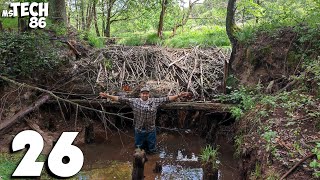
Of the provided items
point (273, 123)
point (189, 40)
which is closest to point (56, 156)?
point (273, 123)

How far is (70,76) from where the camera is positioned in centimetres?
995

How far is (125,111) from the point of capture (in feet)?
33.2

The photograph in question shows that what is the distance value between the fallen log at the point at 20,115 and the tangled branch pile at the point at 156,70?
1.76 metres

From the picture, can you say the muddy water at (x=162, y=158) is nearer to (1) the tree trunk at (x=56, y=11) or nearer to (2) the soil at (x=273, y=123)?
(2) the soil at (x=273, y=123)

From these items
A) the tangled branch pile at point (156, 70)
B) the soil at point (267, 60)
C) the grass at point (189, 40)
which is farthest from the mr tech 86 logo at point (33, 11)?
the soil at point (267, 60)

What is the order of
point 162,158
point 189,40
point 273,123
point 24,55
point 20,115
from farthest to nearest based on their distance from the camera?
point 189,40, point 24,55, point 162,158, point 20,115, point 273,123

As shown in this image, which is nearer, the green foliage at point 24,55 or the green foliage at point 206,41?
the green foliage at point 24,55

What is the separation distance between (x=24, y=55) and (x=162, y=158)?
4832mm

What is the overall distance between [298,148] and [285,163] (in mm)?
433

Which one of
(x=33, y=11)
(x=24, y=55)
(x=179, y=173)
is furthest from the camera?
(x=33, y=11)

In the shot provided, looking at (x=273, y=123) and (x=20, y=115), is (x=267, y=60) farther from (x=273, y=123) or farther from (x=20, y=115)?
(x=20, y=115)

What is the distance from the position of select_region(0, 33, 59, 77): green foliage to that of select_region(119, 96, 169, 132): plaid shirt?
3.08 m

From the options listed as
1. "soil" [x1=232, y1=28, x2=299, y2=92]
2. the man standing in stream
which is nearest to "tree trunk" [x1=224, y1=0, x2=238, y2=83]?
"soil" [x1=232, y1=28, x2=299, y2=92]

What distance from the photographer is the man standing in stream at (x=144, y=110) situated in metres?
7.62
